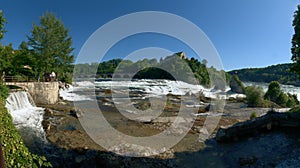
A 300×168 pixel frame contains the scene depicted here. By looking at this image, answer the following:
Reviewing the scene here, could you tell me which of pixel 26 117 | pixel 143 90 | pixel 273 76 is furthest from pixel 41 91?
pixel 273 76

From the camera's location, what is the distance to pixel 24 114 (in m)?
13.4

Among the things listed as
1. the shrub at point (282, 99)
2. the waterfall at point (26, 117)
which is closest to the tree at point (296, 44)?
the waterfall at point (26, 117)

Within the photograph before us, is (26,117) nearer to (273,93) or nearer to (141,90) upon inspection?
(141,90)

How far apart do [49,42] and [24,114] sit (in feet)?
39.2

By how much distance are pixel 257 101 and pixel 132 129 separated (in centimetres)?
1727

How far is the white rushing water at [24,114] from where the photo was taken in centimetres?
1031

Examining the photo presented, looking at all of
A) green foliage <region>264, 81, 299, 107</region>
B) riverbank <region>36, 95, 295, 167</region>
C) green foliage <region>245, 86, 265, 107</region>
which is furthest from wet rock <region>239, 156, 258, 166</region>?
green foliage <region>264, 81, 299, 107</region>

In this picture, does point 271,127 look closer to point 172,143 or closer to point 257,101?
point 172,143

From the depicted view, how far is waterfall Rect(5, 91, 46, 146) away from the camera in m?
9.30

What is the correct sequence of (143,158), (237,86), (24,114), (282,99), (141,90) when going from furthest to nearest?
(237,86) → (141,90) → (282,99) → (24,114) → (143,158)

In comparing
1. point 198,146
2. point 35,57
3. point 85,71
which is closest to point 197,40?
point 198,146

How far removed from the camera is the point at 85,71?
212 ft

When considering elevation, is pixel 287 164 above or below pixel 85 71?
below

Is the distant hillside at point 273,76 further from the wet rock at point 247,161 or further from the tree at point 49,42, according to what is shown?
the wet rock at point 247,161
